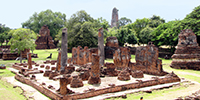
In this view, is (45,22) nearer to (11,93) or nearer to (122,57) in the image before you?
(122,57)

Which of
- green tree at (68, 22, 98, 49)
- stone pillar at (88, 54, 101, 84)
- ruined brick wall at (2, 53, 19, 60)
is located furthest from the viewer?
green tree at (68, 22, 98, 49)

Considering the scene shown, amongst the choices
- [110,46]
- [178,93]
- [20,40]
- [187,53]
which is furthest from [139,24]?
[178,93]

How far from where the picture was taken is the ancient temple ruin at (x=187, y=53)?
2172 centimetres

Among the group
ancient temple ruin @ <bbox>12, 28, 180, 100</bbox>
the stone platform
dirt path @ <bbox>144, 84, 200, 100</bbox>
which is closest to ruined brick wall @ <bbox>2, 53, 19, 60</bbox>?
ancient temple ruin @ <bbox>12, 28, 180, 100</bbox>

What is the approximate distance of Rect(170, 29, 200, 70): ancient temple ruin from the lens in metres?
21.7

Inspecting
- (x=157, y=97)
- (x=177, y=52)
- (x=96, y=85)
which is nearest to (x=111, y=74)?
(x=96, y=85)

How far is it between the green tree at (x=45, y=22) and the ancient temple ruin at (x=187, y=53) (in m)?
42.1

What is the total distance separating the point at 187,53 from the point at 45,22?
45.3 meters

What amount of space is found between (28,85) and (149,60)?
36.6 ft

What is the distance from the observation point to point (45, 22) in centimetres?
5744

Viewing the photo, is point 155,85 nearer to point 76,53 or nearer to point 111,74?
Result: point 111,74

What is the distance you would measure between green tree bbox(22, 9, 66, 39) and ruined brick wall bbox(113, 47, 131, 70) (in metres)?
39.5

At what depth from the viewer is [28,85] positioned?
Result: 14.9m

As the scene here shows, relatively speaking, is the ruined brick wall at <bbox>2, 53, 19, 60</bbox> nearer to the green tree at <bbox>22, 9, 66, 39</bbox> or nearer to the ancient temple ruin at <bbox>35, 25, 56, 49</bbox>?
the ancient temple ruin at <bbox>35, 25, 56, 49</bbox>
